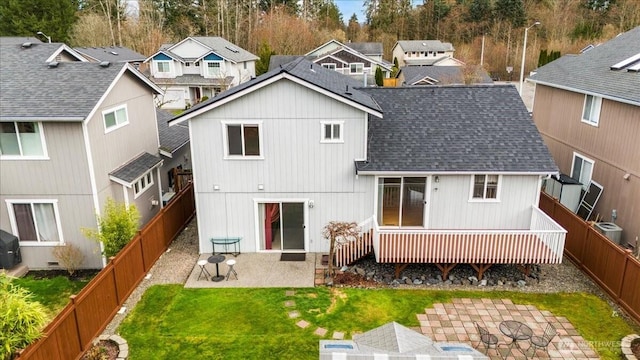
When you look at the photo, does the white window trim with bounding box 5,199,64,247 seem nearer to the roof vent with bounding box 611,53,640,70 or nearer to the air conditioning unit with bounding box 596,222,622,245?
the air conditioning unit with bounding box 596,222,622,245

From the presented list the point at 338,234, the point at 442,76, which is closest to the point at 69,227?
the point at 338,234

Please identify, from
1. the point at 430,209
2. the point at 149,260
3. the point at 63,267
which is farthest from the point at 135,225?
the point at 430,209

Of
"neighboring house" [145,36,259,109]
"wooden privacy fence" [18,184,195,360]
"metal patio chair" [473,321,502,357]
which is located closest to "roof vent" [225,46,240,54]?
"neighboring house" [145,36,259,109]

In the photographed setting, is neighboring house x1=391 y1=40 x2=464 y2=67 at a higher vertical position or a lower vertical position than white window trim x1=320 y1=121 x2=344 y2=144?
higher

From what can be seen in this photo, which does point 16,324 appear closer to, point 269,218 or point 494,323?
point 269,218

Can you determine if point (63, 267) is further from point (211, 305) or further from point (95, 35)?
point (95, 35)

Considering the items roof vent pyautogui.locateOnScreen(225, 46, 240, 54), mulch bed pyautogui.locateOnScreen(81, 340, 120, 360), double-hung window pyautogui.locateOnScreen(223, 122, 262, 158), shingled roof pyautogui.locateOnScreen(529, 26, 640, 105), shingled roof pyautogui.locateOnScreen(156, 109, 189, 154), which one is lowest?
mulch bed pyautogui.locateOnScreen(81, 340, 120, 360)

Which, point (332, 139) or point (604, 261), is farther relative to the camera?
point (332, 139)

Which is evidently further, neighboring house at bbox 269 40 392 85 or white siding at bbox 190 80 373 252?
neighboring house at bbox 269 40 392 85
